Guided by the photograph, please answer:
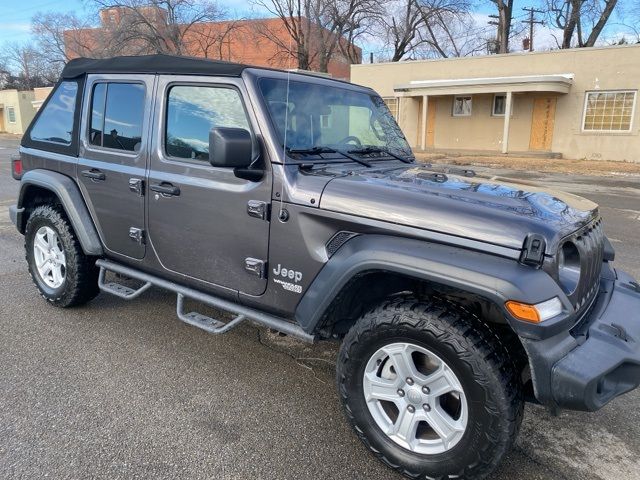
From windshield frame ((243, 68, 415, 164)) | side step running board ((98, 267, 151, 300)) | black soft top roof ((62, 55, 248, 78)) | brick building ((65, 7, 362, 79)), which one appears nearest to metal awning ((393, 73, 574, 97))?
brick building ((65, 7, 362, 79))

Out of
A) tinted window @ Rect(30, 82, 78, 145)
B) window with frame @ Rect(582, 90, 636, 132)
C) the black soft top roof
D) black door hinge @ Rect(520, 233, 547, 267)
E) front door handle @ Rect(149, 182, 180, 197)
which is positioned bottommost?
black door hinge @ Rect(520, 233, 547, 267)

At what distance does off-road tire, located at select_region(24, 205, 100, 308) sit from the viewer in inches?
164

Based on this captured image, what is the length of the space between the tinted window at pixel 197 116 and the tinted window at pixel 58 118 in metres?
1.28

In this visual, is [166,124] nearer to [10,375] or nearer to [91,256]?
[91,256]

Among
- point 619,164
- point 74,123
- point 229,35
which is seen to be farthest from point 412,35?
point 74,123

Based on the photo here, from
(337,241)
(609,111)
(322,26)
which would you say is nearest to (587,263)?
(337,241)

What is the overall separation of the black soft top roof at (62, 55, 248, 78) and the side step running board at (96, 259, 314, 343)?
1.41m

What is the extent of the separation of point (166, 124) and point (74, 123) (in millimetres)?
1196

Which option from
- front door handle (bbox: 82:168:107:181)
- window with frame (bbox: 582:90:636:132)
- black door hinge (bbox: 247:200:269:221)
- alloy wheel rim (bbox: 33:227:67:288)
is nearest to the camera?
black door hinge (bbox: 247:200:269:221)

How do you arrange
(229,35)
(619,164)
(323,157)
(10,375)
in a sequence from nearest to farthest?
(323,157) → (10,375) → (619,164) → (229,35)

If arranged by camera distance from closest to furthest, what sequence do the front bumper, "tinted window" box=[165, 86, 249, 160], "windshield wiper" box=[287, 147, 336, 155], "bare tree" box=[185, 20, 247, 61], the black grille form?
the front bumper, the black grille, "windshield wiper" box=[287, 147, 336, 155], "tinted window" box=[165, 86, 249, 160], "bare tree" box=[185, 20, 247, 61]

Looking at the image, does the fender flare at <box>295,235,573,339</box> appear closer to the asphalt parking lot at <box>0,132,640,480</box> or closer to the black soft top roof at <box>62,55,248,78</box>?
the asphalt parking lot at <box>0,132,640,480</box>

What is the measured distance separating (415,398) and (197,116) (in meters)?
2.16

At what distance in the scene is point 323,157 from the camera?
3158 millimetres
